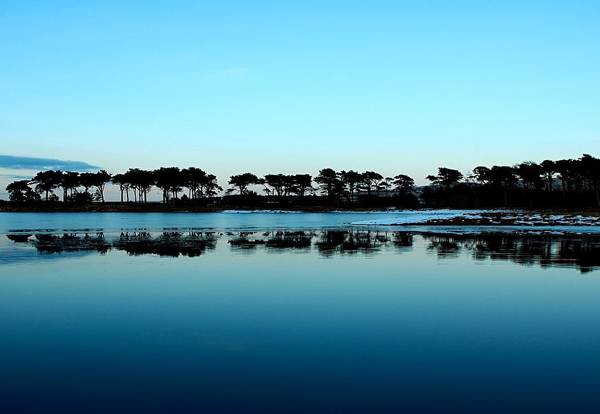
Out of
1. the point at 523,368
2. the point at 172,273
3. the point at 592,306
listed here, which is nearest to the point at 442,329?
the point at 523,368

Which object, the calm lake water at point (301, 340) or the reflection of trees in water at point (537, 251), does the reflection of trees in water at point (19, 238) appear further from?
the reflection of trees in water at point (537, 251)

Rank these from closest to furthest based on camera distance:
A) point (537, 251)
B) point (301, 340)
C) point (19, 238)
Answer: point (301, 340), point (537, 251), point (19, 238)

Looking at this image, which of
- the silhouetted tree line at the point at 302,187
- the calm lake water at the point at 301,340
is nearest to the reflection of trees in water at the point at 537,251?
the calm lake water at the point at 301,340

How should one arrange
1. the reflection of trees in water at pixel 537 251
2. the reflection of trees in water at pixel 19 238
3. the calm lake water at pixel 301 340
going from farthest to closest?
the reflection of trees in water at pixel 19 238 → the reflection of trees in water at pixel 537 251 → the calm lake water at pixel 301 340

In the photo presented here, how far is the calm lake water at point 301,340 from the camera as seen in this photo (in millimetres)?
5656

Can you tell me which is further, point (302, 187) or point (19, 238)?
point (302, 187)

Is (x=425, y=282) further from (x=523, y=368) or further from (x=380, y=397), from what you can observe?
(x=380, y=397)

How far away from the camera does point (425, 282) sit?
44.8 ft

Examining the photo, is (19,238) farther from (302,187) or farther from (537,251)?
(302,187)

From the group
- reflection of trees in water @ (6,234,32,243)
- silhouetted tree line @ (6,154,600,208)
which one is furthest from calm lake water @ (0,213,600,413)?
silhouetted tree line @ (6,154,600,208)

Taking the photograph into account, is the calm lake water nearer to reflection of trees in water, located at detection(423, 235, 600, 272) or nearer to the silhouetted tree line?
reflection of trees in water, located at detection(423, 235, 600, 272)

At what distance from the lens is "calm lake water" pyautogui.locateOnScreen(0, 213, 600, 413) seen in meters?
5.66

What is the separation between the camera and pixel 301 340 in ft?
26.2

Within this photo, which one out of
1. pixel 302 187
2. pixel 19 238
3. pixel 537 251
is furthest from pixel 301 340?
pixel 302 187
